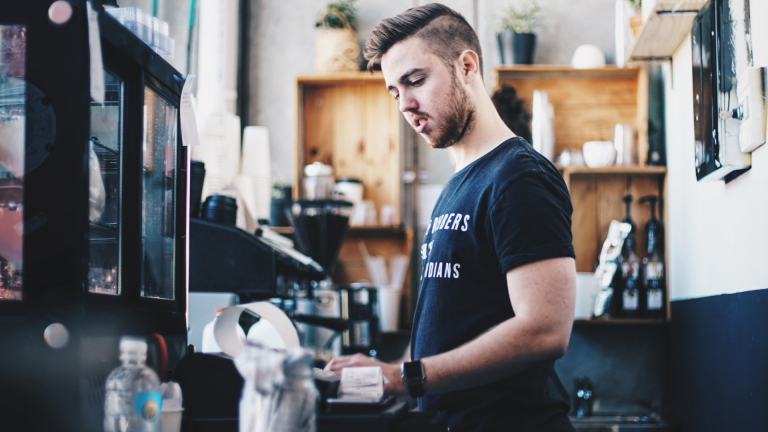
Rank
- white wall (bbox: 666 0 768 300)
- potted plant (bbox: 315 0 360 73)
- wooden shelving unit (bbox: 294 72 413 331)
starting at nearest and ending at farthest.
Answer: white wall (bbox: 666 0 768 300) < potted plant (bbox: 315 0 360 73) < wooden shelving unit (bbox: 294 72 413 331)

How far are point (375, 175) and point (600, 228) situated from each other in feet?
4.43

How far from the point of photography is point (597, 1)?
4262mm

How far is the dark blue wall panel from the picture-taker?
6.97ft

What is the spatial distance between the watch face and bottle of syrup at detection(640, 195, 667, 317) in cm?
287

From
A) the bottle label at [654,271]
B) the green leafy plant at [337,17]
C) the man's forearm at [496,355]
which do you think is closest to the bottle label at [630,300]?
the bottle label at [654,271]

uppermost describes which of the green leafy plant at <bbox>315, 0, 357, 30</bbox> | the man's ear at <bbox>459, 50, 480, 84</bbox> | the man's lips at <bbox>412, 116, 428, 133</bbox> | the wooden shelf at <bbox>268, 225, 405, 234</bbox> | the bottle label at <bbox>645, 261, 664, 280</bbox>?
the green leafy plant at <bbox>315, 0, 357, 30</bbox>

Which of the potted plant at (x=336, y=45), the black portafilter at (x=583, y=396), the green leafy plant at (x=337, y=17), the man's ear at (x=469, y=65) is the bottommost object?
the black portafilter at (x=583, y=396)

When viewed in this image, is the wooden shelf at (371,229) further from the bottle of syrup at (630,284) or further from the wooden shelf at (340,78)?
the bottle of syrup at (630,284)

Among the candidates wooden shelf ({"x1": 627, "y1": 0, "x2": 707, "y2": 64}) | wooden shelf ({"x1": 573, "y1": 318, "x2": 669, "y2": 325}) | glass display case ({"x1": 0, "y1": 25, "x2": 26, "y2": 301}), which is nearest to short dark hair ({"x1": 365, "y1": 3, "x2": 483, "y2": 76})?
glass display case ({"x1": 0, "y1": 25, "x2": 26, "y2": 301})

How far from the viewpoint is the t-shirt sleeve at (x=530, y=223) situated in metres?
1.21

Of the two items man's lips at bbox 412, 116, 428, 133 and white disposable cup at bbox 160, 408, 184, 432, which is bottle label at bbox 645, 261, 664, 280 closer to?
man's lips at bbox 412, 116, 428, 133

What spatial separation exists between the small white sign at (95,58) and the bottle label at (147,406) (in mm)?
418

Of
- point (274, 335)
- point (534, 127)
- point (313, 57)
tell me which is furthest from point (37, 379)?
point (313, 57)

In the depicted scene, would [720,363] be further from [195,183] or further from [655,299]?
[195,183]
